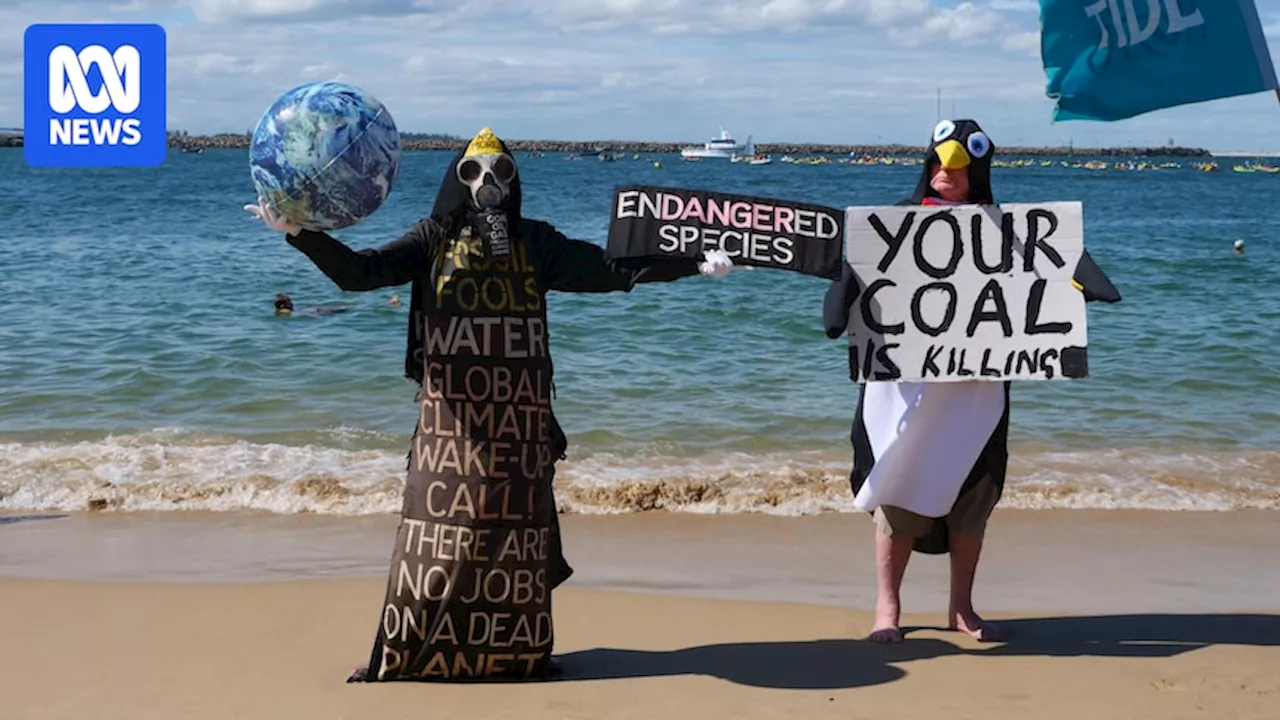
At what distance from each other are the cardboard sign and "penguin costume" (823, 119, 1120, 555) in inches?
3.0

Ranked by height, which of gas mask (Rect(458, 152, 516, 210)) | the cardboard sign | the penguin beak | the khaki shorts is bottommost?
the khaki shorts

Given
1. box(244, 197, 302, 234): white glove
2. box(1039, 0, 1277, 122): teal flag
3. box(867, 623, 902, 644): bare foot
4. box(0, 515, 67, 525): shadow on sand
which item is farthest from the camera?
box(0, 515, 67, 525): shadow on sand

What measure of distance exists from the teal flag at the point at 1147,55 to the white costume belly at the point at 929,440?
1.18 metres

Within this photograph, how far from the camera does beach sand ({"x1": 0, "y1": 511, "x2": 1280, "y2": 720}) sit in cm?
478

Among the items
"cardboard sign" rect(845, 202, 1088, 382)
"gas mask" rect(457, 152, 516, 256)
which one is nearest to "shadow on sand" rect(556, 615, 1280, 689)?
"cardboard sign" rect(845, 202, 1088, 382)

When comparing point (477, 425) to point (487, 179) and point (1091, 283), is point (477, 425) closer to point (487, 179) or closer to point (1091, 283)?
point (487, 179)

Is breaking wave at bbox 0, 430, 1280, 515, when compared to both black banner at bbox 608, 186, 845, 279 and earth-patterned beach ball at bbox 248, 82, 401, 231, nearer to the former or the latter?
black banner at bbox 608, 186, 845, 279

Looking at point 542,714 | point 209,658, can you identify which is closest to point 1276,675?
point 542,714

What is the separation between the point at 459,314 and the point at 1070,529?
13.8 feet

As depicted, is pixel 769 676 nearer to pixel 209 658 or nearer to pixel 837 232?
pixel 837 232

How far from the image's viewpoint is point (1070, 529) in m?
7.64

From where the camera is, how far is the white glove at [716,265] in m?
4.81

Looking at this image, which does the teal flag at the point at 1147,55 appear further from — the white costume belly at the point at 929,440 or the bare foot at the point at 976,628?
the bare foot at the point at 976,628

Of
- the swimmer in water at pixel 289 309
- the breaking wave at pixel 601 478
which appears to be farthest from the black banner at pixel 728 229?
the swimmer in water at pixel 289 309
